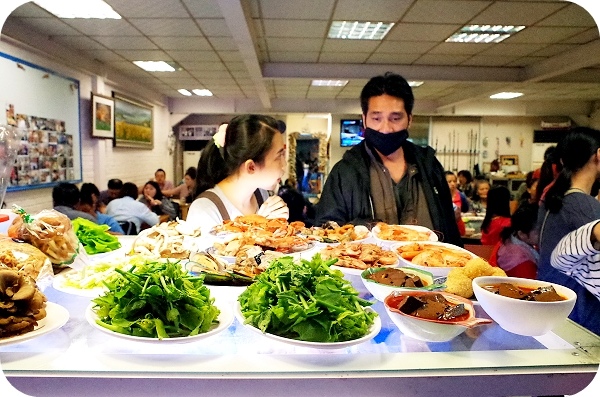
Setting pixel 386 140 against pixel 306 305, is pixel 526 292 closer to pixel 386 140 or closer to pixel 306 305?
pixel 306 305

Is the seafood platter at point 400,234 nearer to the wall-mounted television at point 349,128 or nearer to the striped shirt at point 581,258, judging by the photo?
the striped shirt at point 581,258

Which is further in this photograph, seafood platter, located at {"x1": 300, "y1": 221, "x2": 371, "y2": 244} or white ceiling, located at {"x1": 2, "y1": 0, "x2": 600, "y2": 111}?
white ceiling, located at {"x1": 2, "y1": 0, "x2": 600, "y2": 111}

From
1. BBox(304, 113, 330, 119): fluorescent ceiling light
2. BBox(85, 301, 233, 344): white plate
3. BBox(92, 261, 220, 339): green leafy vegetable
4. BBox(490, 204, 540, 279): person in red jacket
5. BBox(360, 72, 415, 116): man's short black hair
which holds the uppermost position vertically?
BBox(304, 113, 330, 119): fluorescent ceiling light

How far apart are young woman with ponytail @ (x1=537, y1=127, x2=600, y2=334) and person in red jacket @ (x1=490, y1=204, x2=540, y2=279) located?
0.90 meters

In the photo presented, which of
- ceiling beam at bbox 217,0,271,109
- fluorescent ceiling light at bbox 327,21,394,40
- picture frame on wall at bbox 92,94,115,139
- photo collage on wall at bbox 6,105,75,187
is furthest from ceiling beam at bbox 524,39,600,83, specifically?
photo collage on wall at bbox 6,105,75,187

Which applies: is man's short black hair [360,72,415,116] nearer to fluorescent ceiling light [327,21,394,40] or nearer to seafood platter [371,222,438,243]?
seafood platter [371,222,438,243]

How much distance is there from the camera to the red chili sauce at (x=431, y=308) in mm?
944

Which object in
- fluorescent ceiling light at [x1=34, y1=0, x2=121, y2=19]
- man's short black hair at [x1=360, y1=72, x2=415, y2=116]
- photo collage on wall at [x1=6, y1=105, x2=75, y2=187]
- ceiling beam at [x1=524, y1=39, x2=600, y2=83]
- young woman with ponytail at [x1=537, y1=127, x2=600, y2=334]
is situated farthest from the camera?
ceiling beam at [x1=524, y1=39, x2=600, y2=83]

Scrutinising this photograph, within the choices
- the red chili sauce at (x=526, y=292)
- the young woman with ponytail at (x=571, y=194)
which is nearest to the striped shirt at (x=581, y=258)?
the young woman with ponytail at (x=571, y=194)

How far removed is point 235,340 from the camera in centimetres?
98

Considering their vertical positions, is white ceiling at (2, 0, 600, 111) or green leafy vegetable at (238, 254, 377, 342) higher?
white ceiling at (2, 0, 600, 111)

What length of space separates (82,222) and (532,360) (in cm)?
155

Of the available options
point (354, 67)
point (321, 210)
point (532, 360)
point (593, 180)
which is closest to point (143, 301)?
point (532, 360)

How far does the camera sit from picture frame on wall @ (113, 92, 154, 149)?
7750 millimetres
